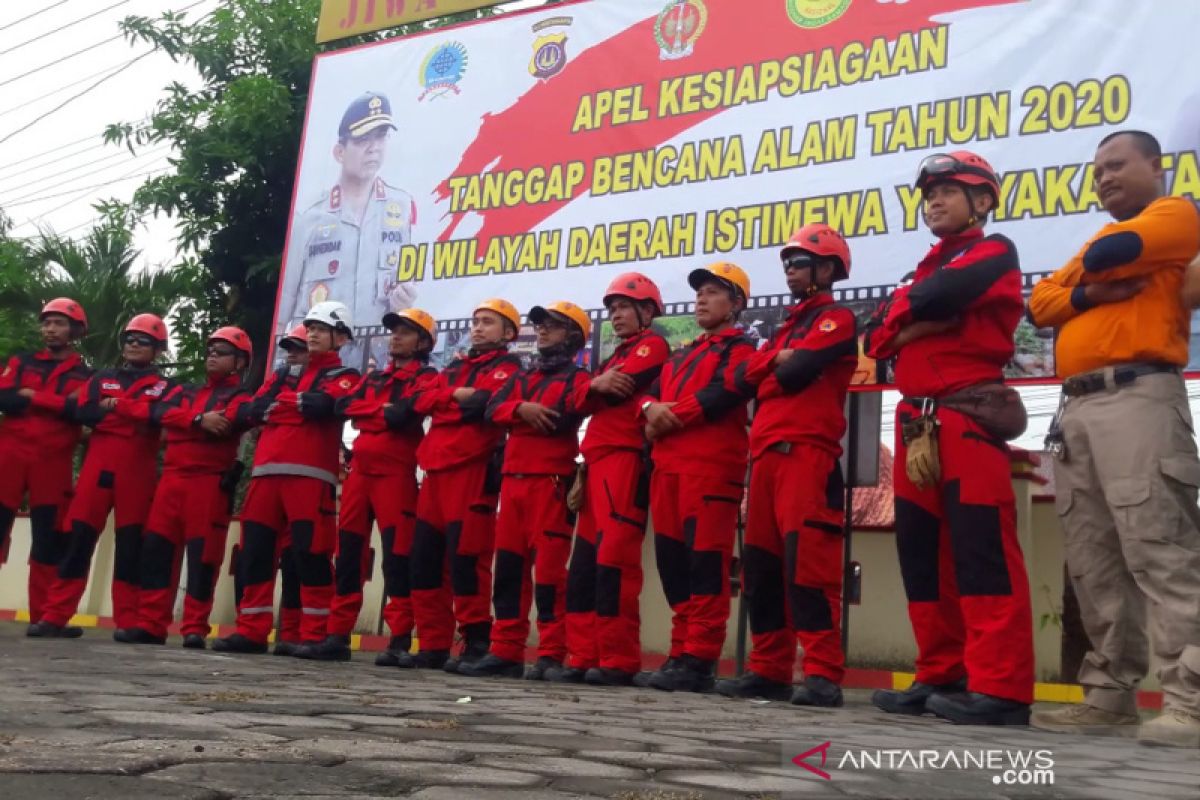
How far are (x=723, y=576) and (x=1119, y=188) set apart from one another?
85.3 inches

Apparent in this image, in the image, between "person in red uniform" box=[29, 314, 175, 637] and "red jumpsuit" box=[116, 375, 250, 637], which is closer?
"red jumpsuit" box=[116, 375, 250, 637]

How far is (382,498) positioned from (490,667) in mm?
1237

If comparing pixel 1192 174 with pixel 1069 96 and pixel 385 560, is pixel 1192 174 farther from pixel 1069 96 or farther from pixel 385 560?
pixel 385 560

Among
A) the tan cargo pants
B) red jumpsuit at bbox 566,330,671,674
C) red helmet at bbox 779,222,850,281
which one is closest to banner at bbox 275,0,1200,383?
red helmet at bbox 779,222,850,281

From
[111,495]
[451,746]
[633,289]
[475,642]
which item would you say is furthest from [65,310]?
[451,746]

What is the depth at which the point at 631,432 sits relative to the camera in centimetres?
575

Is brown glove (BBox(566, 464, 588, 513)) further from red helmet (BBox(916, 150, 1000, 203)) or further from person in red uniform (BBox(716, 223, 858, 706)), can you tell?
red helmet (BBox(916, 150, 1000, 203))

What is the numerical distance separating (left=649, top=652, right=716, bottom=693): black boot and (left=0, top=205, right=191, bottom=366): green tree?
31.5 ft

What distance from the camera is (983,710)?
13.0 feet

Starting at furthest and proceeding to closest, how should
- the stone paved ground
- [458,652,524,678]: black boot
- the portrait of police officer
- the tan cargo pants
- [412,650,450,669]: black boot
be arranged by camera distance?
the portrait of police officer < [412,650,450,669]: black boot < [458,652,524,678]: black boot < the tan cargo pants < the stone paved ground

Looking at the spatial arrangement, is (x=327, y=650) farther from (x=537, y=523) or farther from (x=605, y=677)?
(x=605, y=677)

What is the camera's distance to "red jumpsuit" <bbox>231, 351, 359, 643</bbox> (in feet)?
21.5

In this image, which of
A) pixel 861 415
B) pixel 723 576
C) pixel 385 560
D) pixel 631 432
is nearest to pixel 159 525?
pixel 385 560

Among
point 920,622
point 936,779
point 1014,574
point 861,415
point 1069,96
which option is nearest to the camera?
point 936,779
